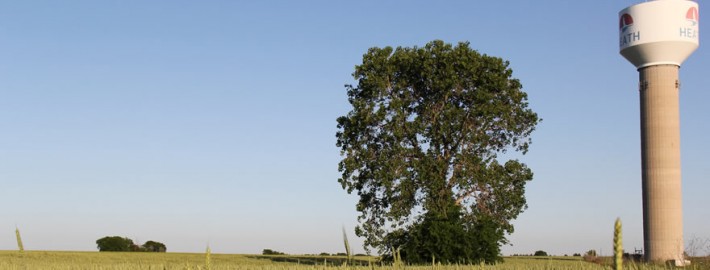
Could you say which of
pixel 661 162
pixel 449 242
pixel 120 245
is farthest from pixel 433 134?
pixel 120 245

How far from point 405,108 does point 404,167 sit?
139 inches

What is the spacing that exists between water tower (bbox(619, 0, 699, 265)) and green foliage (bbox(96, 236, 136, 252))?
128ft

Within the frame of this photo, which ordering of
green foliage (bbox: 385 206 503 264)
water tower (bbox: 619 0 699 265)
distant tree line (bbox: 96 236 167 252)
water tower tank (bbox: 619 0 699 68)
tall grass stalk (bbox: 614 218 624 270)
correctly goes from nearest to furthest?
tall grass stalk (bbox: 614 218 624 270), green foliage (bbox: 385 206 503 264), water tower tank (bbox: 619 0 699 68), water tower (bbox: 619 0 699 265), distant tree line (bbox: 96 236 167 252)

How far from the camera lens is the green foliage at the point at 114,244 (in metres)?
60.5

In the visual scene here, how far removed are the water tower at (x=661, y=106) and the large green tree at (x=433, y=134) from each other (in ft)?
57.2

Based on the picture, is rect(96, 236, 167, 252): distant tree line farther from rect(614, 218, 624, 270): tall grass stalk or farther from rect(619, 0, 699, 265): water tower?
rect(614, 218, 624, 270): tall grass stalk

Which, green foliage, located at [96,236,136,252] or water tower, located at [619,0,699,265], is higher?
water tower, located at [619,0,699,265]

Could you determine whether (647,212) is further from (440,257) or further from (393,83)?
(440,257)

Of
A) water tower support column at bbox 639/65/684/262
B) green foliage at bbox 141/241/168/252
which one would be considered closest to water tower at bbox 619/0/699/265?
water tower support column at bbox 639/65/684/262

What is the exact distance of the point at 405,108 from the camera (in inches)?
1583

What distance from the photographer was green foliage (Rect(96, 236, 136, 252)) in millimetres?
60491

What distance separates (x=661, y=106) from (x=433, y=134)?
2280 cm

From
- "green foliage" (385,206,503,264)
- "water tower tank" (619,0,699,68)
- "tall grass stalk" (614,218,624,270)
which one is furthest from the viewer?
"water tower tank" (619,0,699,68)

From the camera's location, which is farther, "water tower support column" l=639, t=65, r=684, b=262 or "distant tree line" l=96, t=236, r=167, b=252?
"distant tree line" l=96, t=236, r=167, b=252
